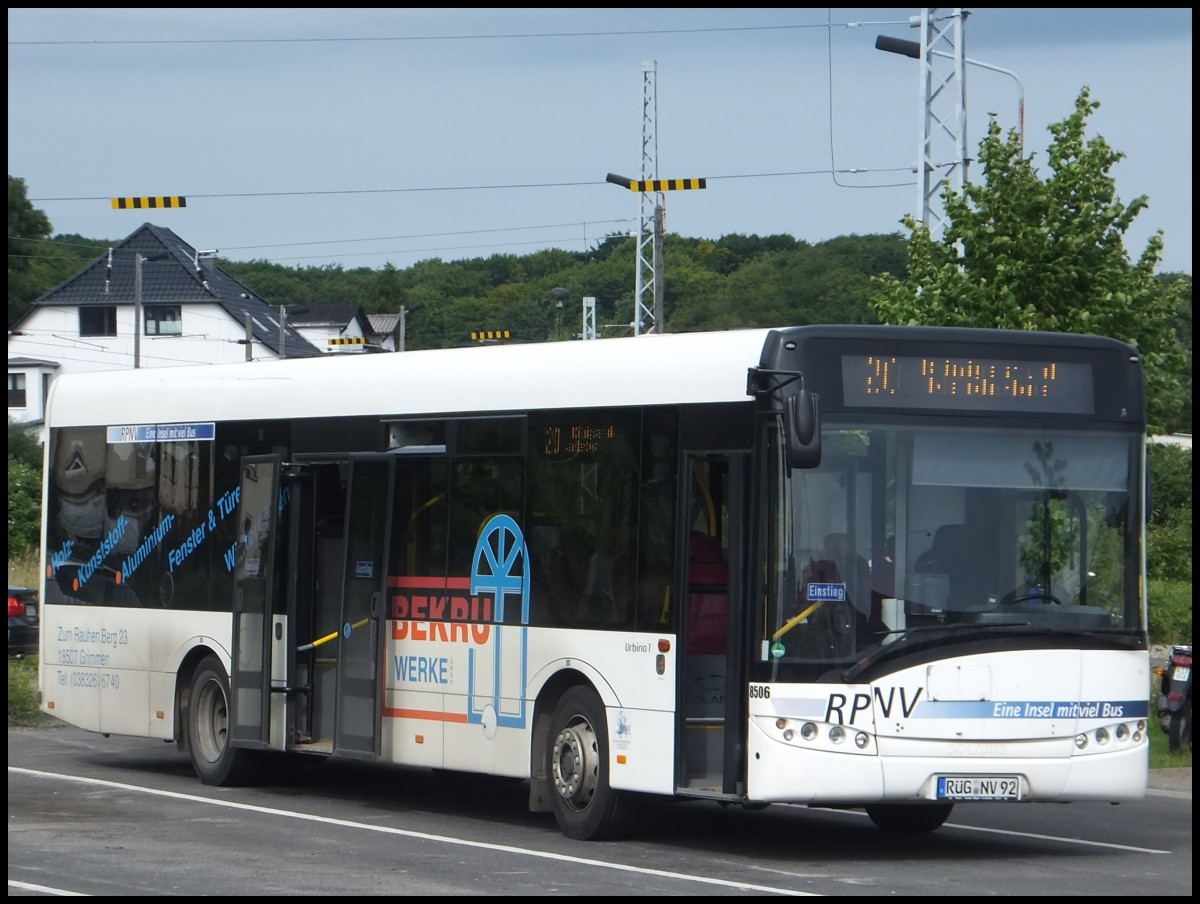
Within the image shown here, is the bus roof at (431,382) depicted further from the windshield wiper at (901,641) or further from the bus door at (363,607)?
the windshield wiper at (901,641)

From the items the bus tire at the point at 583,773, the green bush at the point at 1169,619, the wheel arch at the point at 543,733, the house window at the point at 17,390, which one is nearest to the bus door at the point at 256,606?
the wheel arch at the point at 543,733

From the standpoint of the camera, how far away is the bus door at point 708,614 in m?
12.4

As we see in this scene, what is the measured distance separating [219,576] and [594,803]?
4.85 m

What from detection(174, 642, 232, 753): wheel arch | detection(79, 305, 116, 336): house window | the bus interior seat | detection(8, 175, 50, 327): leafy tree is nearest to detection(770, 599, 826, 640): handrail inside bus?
the bus interior seat

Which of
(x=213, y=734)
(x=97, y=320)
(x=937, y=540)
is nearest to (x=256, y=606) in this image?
(x=213, y=734)

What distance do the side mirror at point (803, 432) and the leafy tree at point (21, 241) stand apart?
79421 mm

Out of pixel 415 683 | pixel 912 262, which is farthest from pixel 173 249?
pixel 415 683

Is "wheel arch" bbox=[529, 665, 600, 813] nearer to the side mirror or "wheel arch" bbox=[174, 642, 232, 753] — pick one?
the side mirror

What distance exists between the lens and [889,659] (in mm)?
11984

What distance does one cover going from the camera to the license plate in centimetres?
1209

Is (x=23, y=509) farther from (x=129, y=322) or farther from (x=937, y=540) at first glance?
(x=129, y=322)

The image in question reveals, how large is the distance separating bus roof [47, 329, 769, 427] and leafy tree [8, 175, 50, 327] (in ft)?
236

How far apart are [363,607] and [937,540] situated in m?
4.81

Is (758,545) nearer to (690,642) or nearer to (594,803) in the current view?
(690,642)
